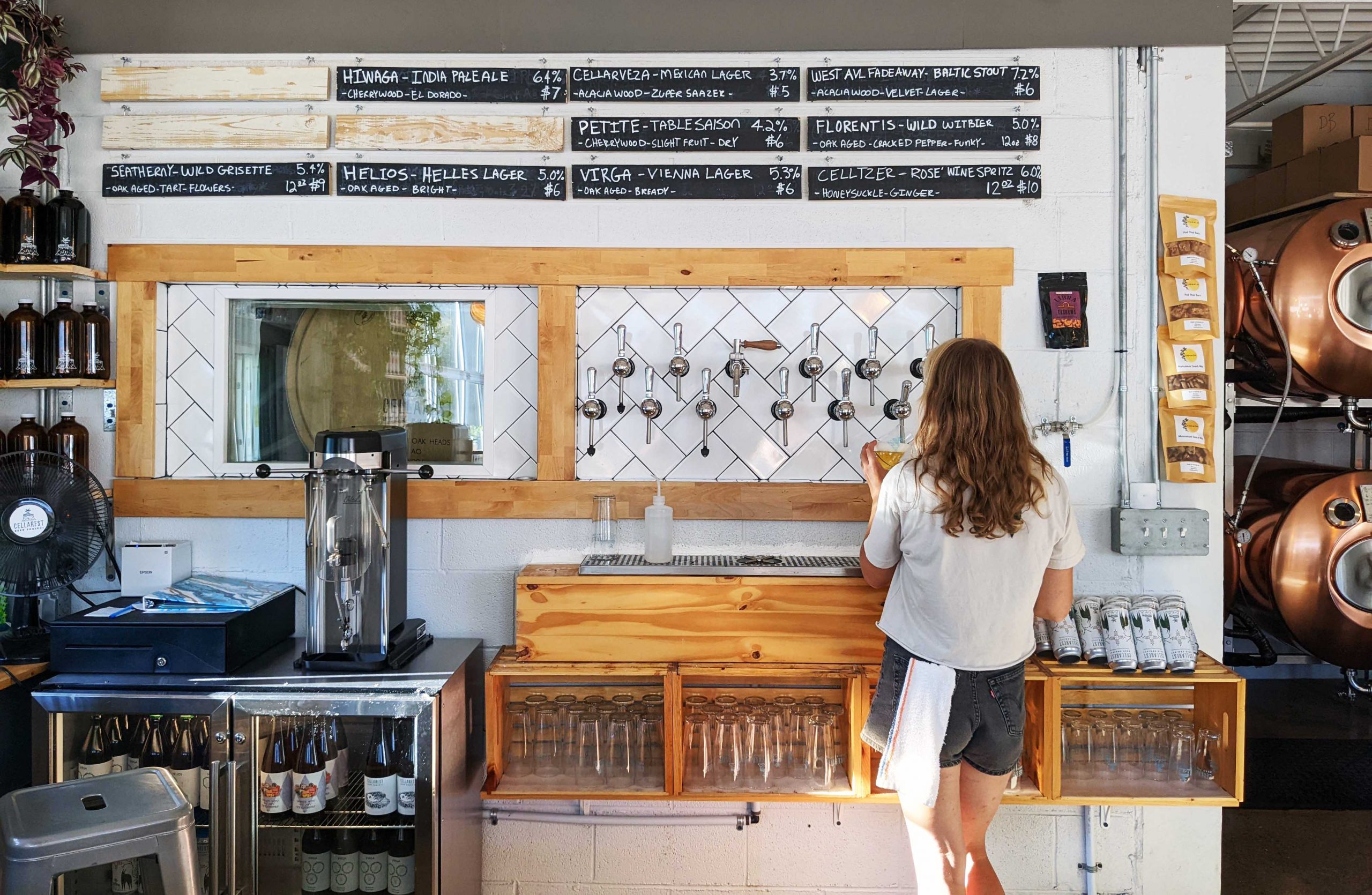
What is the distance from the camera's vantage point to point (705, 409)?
2.57 m

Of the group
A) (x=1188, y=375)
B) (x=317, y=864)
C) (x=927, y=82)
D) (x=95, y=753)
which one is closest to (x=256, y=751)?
(x=317, y=864)

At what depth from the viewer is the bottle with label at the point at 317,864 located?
2.27m

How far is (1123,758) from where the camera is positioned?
245 cm

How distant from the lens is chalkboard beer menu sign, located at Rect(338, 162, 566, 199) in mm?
2639

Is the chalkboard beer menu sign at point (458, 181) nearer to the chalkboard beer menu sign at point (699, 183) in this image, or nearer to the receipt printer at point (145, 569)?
the chalkboard beer menu sign at point (699, 183)

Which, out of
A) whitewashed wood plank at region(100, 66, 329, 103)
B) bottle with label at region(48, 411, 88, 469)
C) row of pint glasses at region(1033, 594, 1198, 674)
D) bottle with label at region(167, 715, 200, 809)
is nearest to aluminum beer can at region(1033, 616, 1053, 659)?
row of pint glasses at region(1033, 594, 1198, 674)

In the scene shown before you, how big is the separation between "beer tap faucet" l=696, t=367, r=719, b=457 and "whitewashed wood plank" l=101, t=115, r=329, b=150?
4.55ft

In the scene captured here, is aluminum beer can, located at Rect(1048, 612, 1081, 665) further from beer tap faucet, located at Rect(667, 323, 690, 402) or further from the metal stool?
the metal stool

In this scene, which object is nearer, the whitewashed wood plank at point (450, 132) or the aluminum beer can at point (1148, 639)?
the aluminum beer can at point (1148, 639)

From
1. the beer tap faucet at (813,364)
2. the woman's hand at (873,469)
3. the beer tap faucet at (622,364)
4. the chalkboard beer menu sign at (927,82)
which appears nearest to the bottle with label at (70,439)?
the beer tap faucet at (622,364)

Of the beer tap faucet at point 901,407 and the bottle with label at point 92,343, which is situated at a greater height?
the bottle with label at point 92,343

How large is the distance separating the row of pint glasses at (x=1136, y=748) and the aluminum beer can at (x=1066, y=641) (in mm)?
217

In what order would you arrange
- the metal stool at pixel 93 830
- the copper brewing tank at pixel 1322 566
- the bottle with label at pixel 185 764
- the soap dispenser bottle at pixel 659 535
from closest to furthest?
the metal stool at pixel 93 830 → the bottle with label at pixel 185 764 → the soap dispenser bottle at pixel 659 535 → the copper brewing tank at pixel 1322 566

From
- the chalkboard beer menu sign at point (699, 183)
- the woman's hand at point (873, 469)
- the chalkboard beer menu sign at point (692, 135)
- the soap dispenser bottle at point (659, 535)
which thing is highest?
the chalkboard beer menu sign at point (692, 135)
